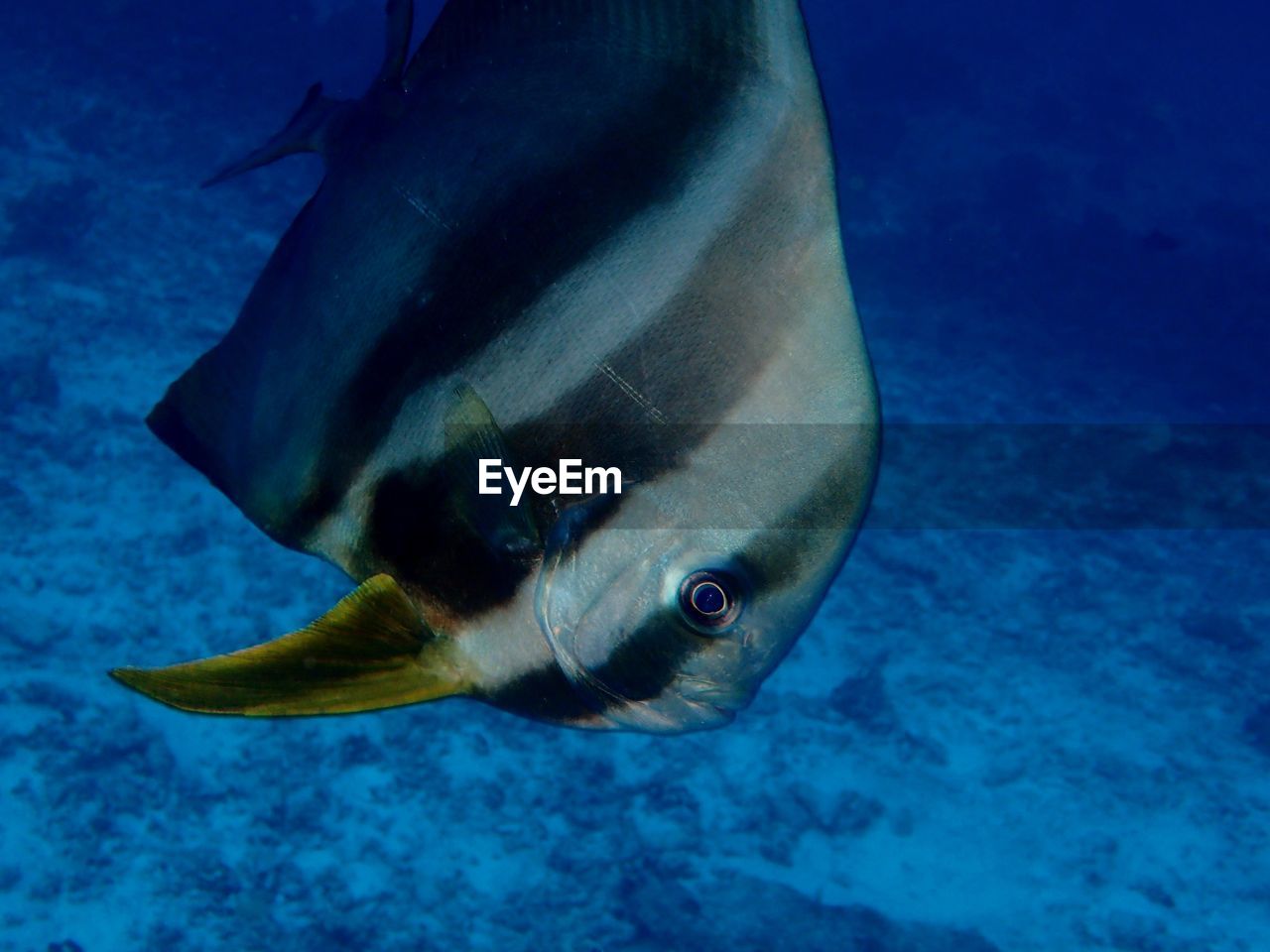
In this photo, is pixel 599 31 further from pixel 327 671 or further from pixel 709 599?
pixel 327 671

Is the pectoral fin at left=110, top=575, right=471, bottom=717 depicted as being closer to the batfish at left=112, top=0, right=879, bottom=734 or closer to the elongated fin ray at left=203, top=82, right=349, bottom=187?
the batfish at left=112, top=0, right=879, bottom=734

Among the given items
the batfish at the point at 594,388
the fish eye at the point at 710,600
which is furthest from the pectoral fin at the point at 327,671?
the fish eye at the point at 710,600

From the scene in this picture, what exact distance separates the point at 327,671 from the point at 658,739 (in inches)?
300

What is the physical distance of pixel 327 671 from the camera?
1220 millimetres

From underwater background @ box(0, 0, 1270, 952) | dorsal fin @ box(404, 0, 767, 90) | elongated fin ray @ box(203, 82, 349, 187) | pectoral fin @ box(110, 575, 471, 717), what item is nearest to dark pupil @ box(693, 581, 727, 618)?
pectoral fin @ box(110, 575, 471, 717)

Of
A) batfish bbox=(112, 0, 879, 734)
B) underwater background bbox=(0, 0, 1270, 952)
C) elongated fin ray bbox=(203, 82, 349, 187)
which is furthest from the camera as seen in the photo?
underwater background bbox=(0, 0, 1270, 952)

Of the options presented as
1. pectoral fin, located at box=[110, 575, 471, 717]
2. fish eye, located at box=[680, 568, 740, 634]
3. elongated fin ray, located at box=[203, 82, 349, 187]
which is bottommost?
pectoral fin, located at box=[110, 575, 471, 717]

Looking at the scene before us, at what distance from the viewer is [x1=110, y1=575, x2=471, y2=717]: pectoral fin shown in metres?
1.20

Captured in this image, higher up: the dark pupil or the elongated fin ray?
the elongated fin ray

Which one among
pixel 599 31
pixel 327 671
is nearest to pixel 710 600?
pixel 327 671

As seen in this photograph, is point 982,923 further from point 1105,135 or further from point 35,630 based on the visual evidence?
point 1105,135

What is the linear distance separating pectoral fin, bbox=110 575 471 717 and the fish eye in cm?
39

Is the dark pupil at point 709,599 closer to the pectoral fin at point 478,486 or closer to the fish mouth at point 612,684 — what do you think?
the fish mouth at point 612,684

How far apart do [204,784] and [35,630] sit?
7.85 feet
